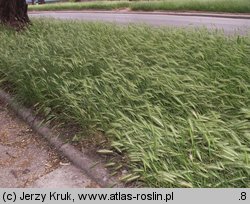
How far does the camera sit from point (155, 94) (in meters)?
4.80

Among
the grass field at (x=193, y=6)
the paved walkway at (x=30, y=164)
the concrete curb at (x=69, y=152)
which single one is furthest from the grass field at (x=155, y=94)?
the grass field at (x=193, y=6)

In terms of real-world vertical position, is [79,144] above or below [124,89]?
below

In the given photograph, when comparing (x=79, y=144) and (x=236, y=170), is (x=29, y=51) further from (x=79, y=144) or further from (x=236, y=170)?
(x=236, y=170)

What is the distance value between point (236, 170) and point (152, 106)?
148 cm

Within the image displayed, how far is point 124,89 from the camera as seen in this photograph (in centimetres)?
484

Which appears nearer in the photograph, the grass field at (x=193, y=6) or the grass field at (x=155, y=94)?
the grass field at (x=155, y=94)

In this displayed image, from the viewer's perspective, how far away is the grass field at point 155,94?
348 centimetres

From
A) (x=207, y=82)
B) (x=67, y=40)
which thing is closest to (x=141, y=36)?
(x=67, y=40)

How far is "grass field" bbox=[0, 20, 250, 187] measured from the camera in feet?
11.4

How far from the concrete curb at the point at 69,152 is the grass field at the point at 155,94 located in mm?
170

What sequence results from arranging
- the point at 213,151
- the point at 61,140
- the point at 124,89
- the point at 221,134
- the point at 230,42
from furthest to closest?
the point at 230,42 → the point at 124,89 → the point at 61,140 → the point at 221,134 → the point at 213,151

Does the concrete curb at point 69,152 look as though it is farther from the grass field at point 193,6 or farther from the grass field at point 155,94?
the grass field at point 193,6

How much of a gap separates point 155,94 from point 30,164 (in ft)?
5.72

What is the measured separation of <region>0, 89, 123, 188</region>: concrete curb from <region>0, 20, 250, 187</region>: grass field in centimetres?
17
